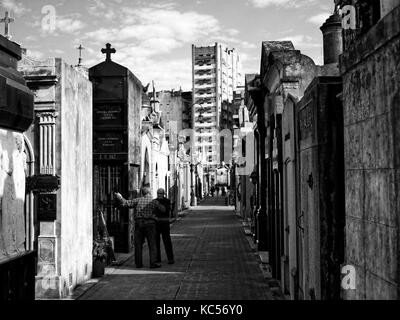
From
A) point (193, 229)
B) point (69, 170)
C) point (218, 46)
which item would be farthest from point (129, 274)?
point (218, 46)

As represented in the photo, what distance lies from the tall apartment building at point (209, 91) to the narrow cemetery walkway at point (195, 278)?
72223 millimetres

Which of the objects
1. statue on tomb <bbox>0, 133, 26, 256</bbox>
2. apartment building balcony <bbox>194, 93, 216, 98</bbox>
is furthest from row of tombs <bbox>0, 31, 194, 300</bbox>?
apartment building balcony <bbox>194, 93, 216, 98</bbox>

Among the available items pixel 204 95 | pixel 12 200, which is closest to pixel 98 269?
pixel 12 200

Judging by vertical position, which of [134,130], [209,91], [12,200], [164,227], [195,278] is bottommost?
[195,278]

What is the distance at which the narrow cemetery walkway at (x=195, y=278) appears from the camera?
8.80 m

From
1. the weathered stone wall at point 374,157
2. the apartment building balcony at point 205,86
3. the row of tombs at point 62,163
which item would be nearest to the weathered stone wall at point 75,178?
the row of tombs at point 62,163

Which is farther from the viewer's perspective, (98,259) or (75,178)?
(98,259)

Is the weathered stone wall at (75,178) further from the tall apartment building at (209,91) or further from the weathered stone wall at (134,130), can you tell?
the tall apartment building at (209,91)

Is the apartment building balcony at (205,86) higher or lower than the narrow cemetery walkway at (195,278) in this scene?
higher

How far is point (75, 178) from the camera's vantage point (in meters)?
9.36

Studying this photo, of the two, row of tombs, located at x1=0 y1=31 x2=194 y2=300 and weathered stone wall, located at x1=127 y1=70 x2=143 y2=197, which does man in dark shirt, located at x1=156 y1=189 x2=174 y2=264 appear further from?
weathered stone wall, located at x1=127 y1=70 x2=143 y2=197

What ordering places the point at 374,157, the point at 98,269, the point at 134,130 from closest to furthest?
the point at 374,157 < the point at 98,269 < the point at 134,130

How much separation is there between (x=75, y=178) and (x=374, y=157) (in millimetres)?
6984

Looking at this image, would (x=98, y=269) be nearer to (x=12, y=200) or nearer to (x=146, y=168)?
(x=146, y=168)
